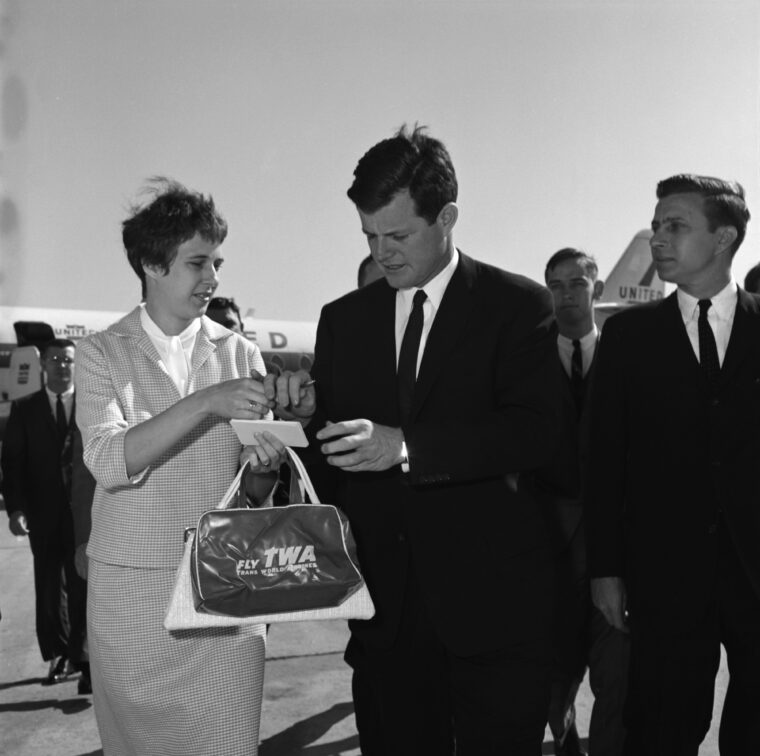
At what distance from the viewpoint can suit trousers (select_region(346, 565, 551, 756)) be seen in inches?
86.6

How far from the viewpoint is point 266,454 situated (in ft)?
6.66

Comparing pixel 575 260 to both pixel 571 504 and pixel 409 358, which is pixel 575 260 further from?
pixel 409 358

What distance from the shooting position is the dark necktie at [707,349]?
281 cm

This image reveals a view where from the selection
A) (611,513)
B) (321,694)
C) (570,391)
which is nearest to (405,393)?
(611,513)

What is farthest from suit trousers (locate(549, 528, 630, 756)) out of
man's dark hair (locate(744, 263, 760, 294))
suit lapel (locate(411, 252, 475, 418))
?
man's dark hair (locate(744, 263, 760, 294))

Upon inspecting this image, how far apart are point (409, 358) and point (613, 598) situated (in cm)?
128

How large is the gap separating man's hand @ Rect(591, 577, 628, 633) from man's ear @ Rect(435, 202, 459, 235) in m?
1.41

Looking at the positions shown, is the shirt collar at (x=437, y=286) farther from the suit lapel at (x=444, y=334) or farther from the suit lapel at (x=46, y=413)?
the suit lapel at (x=46, y=413)

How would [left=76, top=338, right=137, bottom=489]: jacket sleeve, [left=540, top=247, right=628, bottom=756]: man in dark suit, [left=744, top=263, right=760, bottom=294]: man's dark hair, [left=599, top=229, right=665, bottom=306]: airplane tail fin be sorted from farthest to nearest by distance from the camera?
[left=599, top=229, right=665, bottom=306]: airplane tail fin, [left=744, top=263, right=760, bottom=294]: man's dark hair, [left=540, top=247, right=628, bottom=756]: man in dark suit, [left=76, top=338, right=137, bottom=489]: jacket sleeve

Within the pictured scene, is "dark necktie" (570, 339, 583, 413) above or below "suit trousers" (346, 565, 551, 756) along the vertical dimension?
above

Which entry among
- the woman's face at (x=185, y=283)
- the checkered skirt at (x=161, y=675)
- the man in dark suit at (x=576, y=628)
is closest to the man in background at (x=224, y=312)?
the man in dark suit at (x=576, y=628)

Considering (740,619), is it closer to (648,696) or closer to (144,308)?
(648,696)

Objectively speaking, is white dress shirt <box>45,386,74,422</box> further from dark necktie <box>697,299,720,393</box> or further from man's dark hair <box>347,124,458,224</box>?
dark necktie <box>697,299,720,393</box>

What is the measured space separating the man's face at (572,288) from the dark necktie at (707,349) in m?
1.39
